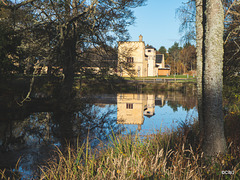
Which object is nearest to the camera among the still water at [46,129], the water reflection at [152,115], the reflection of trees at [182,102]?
the still water at [46,129]

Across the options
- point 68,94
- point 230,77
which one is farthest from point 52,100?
point 230,77

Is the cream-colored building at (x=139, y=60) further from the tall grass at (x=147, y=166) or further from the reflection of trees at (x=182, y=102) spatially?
the tall grass at (x=147, y=166)

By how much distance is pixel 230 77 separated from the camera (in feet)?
39.9

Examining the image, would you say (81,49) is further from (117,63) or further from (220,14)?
(220,14)

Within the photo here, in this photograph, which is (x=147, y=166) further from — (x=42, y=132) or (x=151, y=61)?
(x=151, y=61)

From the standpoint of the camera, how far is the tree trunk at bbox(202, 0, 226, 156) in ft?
16.3

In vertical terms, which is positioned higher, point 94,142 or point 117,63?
point 117,63

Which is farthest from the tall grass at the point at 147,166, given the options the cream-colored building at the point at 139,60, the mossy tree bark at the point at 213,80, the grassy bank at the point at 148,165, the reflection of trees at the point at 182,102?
the reflection of trees at the point at 182,102

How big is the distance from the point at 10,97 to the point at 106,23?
9.80m

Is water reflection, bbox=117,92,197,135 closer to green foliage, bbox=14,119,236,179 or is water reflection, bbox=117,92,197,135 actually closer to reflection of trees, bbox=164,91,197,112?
reflection of trees, bbox=164,91,197,112

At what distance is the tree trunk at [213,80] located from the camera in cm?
495

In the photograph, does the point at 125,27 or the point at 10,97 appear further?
the point at 10,97

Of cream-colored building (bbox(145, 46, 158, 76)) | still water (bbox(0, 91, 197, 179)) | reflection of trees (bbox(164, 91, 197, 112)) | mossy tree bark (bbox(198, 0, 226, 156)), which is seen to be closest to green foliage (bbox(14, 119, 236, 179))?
mossy tree bark (bbox(198, 0, 226, 156))

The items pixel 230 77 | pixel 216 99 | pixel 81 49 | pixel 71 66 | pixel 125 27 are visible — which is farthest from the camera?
pixel 81 49
